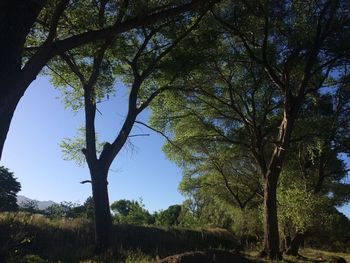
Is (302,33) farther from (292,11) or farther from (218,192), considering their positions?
(218,192)

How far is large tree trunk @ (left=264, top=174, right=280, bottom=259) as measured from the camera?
64.7 feet

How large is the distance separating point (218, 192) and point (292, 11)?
24.1m

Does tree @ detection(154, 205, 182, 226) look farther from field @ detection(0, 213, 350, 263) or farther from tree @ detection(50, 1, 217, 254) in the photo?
tree @ detection(50, 1, 217, 254)

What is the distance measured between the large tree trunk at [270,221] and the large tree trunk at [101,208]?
7.51 m

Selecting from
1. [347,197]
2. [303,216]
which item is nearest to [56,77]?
[303,216]

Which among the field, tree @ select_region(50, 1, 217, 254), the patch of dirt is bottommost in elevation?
the patch of dirt

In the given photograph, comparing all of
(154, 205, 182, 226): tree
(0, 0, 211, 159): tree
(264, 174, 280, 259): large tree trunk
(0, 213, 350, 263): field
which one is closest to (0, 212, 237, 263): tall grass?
(0, 213, 350, 263): field

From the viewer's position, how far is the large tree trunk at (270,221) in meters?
19.7

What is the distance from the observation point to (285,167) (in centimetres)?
3103

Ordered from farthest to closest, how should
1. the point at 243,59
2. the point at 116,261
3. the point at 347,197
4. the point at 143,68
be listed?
the point at 347,197 → the point at 243,59 → the point at 143,68 → the point at 116,261

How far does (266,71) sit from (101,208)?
455 inches

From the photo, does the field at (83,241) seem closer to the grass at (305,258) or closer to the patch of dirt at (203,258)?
the grass at (305,258)

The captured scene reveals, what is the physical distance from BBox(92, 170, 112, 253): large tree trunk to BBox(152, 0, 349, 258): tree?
659 centimetres

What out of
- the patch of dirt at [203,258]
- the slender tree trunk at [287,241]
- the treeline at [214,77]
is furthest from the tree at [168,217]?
the patch of dirt at [203,258]
